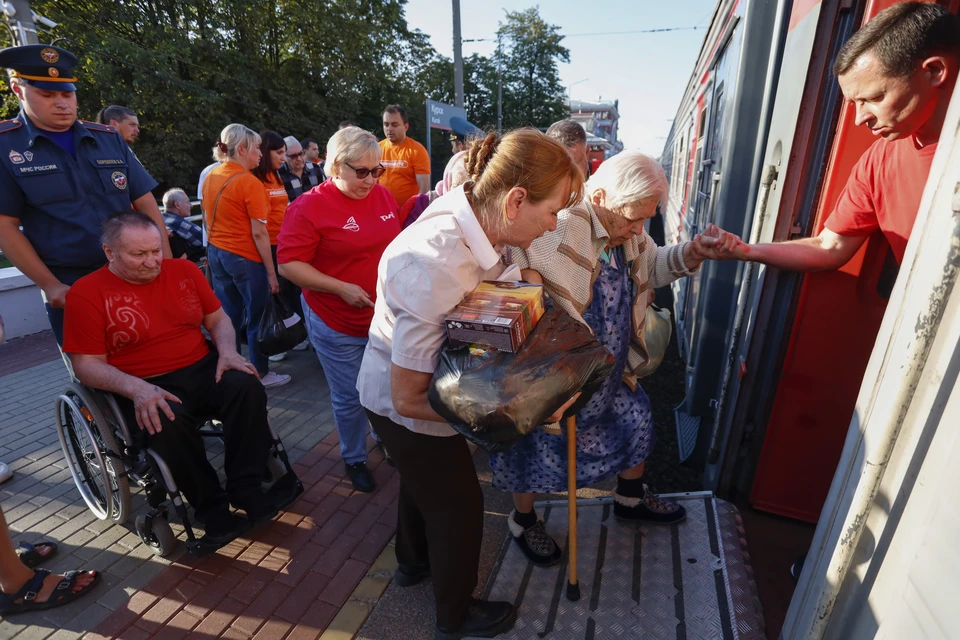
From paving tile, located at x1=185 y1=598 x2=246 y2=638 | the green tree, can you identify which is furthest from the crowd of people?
the green tree

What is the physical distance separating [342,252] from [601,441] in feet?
5.23

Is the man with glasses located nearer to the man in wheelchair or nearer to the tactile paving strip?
the man in wheelchair

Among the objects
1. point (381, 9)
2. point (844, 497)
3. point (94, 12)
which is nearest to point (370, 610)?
point (844, 497)

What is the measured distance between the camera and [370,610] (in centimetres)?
223

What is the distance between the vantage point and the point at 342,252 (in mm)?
2715

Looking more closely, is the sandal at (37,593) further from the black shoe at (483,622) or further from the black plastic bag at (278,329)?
the black plastic bag at (278,329)

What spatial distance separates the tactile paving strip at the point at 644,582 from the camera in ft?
6.57

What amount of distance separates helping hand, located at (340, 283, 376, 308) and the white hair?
132cm

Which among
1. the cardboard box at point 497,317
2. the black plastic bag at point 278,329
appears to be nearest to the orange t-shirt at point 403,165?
the black plastic bag at point 278,329

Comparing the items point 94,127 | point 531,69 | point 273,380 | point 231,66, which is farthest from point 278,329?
point 531,69

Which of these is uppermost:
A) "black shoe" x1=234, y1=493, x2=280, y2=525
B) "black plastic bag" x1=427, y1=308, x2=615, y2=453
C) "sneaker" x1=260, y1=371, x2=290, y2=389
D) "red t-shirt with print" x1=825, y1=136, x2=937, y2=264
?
"red t-shirt with print" x1=825, y1=136, x2=937, y2=264

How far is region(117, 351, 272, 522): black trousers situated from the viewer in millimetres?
2549

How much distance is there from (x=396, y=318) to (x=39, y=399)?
440 centimetres

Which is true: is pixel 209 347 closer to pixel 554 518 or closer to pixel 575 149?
pixel 554 518
